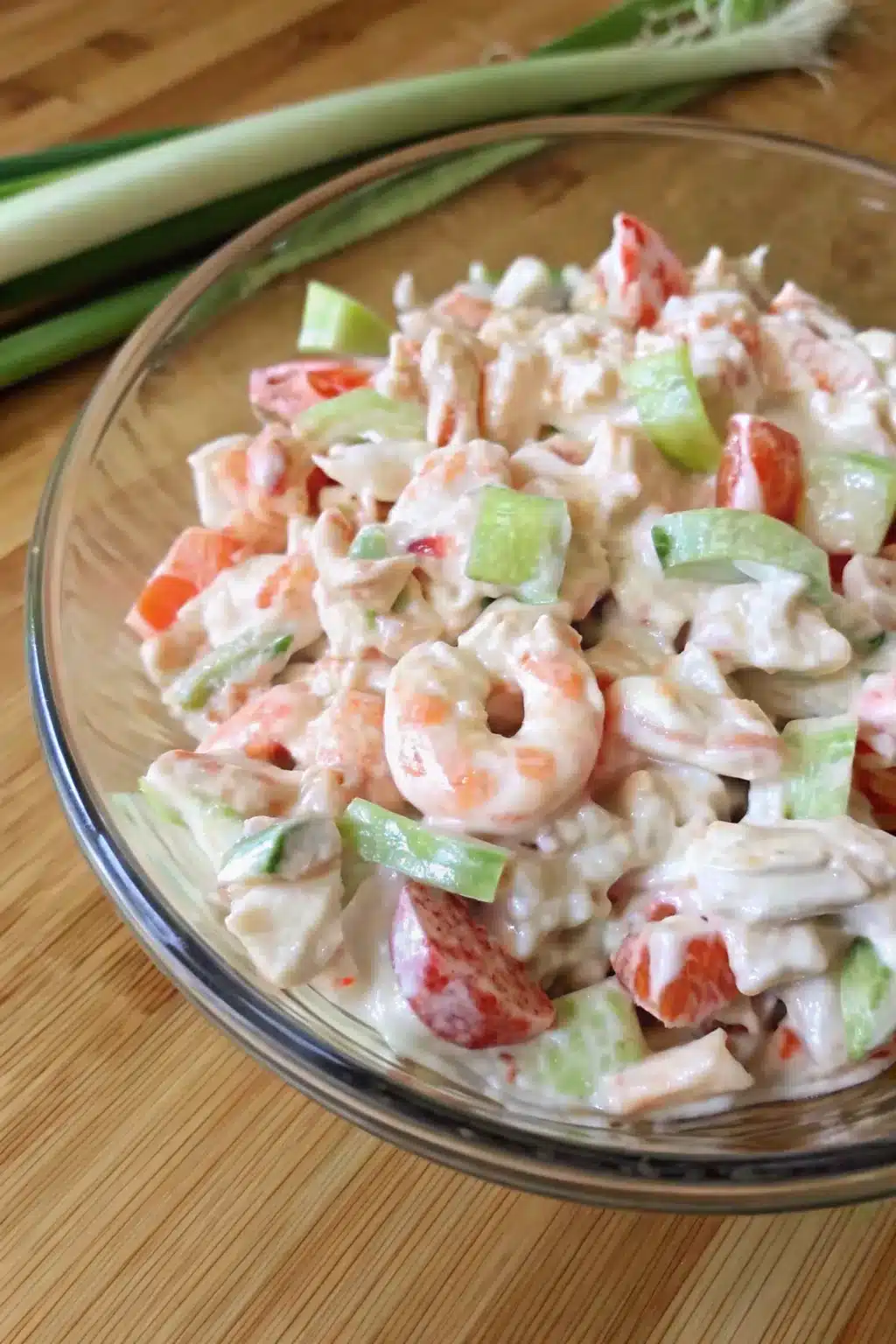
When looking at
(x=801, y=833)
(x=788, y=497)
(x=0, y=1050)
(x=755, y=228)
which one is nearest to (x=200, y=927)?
(x=0, y=1050)

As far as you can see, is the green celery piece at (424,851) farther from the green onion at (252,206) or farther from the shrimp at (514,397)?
the green onion at (252,206)

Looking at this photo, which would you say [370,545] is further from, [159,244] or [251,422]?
[159,244]

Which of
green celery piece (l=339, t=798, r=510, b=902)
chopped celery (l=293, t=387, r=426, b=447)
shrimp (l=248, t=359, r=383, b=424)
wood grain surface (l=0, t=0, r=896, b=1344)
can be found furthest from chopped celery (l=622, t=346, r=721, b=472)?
wood grain surface (l=0, t=0, r=896, b=1344)

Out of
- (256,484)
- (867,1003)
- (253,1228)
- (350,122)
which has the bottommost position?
(253,1228)

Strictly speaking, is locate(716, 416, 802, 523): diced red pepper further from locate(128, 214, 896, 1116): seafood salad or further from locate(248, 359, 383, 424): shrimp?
locate(248, 359, 383, 424): shrimp

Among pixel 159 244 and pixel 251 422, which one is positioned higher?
pixel 159 244

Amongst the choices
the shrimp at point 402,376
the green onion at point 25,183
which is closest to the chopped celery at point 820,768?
the shrimp at point 402,376

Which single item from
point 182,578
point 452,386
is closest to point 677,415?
point 452,386
